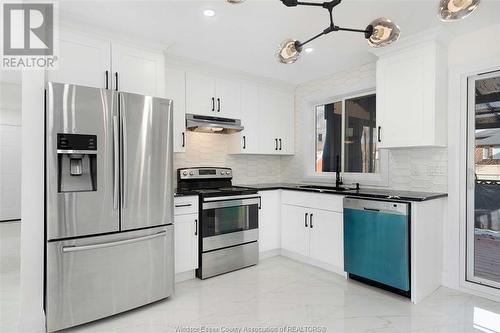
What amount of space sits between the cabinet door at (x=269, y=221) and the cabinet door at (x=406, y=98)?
4.92ft

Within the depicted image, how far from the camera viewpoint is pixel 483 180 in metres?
2.89

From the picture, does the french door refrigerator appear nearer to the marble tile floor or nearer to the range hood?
the marble tile floor

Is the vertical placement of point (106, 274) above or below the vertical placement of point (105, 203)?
below

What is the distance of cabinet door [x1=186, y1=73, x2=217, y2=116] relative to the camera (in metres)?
3.61

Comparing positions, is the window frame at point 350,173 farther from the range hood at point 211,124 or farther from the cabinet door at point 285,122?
the range hood at point 211,124

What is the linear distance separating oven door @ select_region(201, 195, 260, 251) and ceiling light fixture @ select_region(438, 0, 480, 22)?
2.55 m

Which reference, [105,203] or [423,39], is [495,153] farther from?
[105,203]

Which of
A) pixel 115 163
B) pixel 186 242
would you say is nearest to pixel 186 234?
pixel 186 242

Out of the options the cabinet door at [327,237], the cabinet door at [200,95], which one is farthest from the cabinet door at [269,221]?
the cabinet door at [200,95]

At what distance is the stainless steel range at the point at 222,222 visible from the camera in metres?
3.26

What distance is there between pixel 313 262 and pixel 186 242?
5.23 feet

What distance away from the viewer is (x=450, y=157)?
301 cm

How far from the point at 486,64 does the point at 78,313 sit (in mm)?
4144

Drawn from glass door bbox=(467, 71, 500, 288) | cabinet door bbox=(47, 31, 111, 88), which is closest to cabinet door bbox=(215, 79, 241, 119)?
cabinet door bbox=(47, 31, 111, 88)
